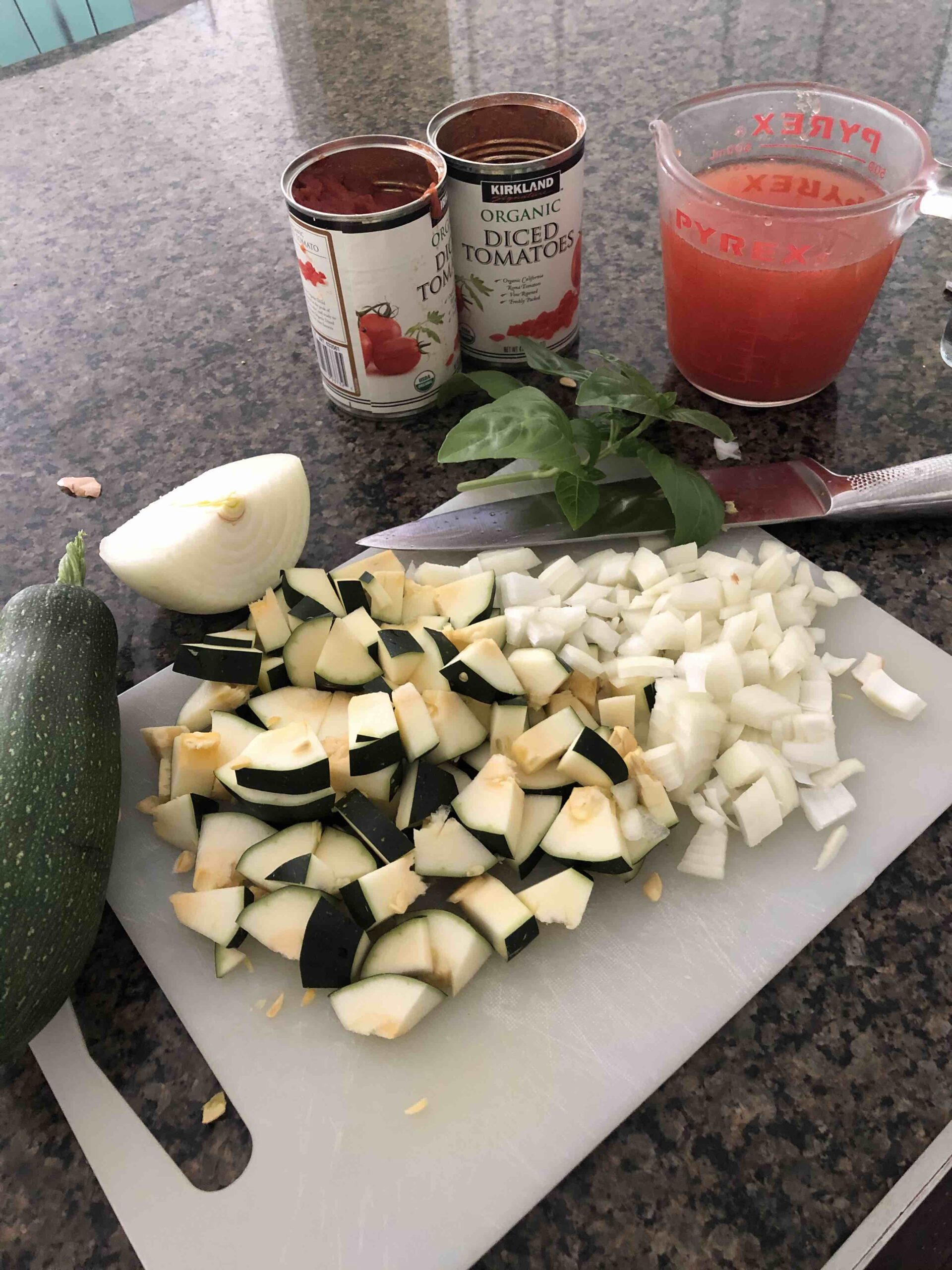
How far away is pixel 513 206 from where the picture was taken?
112 cm

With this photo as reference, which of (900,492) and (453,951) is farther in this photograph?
(900,492)

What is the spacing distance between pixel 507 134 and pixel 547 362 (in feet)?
1.04

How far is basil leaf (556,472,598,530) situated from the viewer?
1.06 metres

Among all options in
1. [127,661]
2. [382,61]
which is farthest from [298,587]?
[382,61]

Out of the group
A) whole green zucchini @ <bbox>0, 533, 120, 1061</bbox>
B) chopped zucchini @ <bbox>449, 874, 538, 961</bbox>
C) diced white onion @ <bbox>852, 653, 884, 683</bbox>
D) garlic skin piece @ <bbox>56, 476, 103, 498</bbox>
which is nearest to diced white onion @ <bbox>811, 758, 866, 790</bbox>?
diced white onion @ <bbox>852, 653, 884, 683</bbox>

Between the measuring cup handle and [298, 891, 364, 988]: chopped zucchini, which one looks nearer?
[298, 891, 364, 988]: chopped zucchini

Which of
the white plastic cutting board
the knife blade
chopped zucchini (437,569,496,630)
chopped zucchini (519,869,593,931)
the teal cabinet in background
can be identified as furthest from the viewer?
the teal cabinet in background

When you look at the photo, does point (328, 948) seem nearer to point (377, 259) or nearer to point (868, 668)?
point (868, 668)

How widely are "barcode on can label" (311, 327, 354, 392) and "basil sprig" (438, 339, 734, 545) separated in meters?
0.23

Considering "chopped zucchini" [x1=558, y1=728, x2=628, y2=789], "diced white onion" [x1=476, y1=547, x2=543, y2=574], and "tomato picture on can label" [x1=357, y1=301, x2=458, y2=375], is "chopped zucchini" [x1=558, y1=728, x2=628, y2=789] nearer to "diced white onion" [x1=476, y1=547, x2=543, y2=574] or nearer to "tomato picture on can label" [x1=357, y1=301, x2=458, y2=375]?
"diced white onion" [x1=476, y1=547, x2=543, y2=574]

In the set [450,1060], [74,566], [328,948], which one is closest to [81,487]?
[74,566]

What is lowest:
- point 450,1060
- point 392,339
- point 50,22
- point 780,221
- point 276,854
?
point 450,1060

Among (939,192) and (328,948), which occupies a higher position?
(939,192)

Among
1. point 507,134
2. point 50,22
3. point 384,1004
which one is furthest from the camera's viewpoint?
point 50,22
